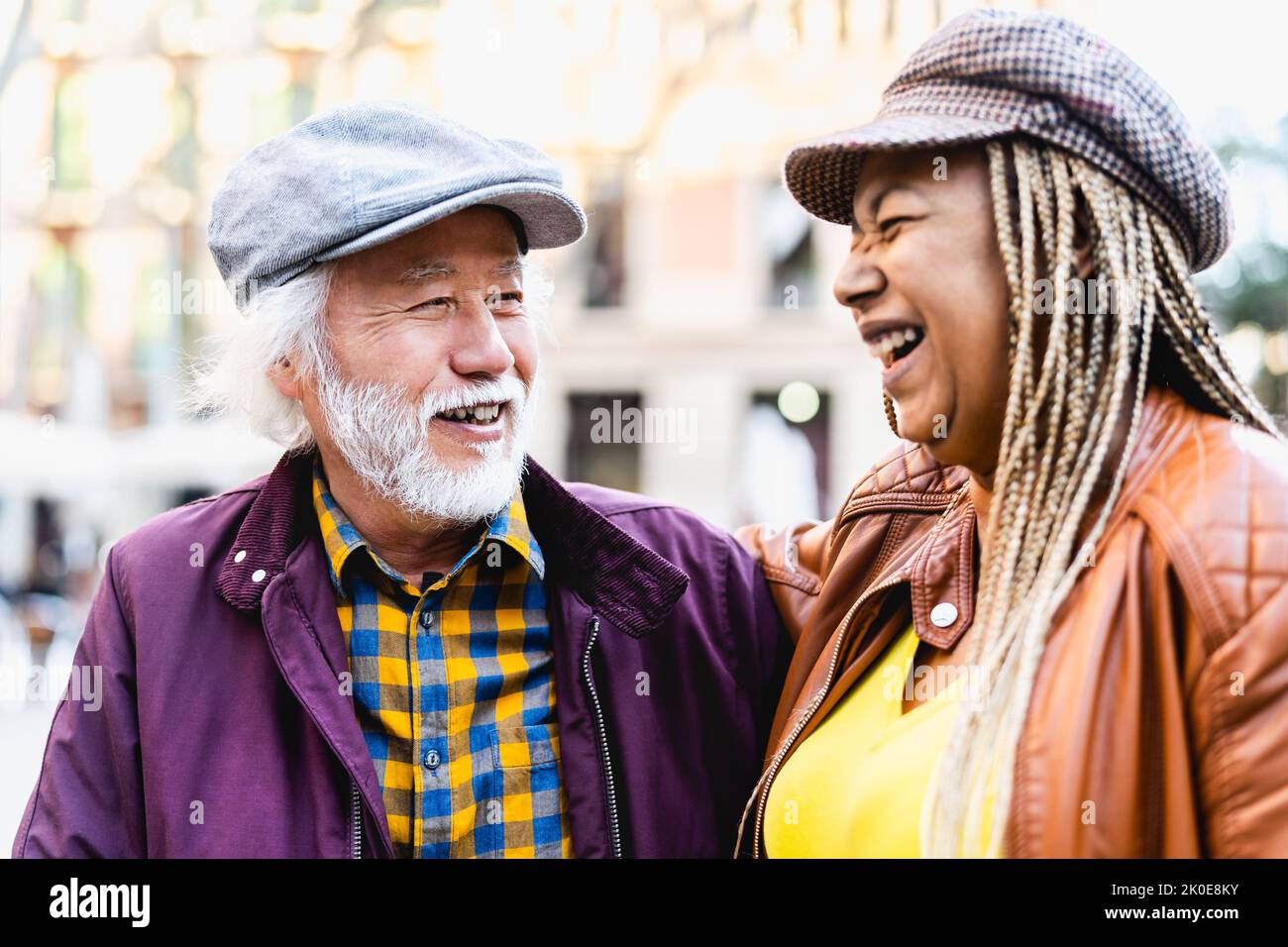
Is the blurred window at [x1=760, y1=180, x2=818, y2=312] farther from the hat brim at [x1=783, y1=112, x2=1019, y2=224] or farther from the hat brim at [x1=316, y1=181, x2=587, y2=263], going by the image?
the hat brim at [x1=783, y1=112, x2=1019, y2=224]

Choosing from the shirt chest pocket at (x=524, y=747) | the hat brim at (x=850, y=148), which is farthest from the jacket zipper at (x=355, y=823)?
the hat brim at (x=850, y=148)

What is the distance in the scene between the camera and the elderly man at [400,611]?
6.58 feet

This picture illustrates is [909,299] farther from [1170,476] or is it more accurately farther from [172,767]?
[172,767]

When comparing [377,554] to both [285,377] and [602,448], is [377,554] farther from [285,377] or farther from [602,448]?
[602,448]

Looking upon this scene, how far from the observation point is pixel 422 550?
7.52 ft

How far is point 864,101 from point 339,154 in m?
13.7

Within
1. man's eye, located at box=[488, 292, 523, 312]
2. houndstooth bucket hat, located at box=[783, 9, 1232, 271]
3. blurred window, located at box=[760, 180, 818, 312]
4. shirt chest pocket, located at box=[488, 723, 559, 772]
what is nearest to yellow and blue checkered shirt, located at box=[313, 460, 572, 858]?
shirt chest pocket, located at box=[488, 723, 559, 772]

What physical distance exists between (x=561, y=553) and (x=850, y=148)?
977mm

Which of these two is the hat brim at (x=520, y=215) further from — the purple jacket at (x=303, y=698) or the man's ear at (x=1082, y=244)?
the man's ear at (x=1082, y=244)

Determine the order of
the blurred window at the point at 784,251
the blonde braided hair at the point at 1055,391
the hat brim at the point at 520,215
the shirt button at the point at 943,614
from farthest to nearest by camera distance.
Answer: the blurred window at the point at 784,251 → the hat brim at the point at 520,215 → the shirt button at the point at 943,614 → the blonde braided hair at the point at 1055,391

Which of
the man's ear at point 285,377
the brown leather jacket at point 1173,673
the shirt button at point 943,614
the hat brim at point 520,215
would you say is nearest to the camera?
the brown leather jacket at point 1173,673

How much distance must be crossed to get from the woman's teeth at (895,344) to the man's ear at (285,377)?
3.87 ft

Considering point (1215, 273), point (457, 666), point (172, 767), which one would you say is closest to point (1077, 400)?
point (457, 666)

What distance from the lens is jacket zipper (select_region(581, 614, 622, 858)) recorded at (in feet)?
6.84
